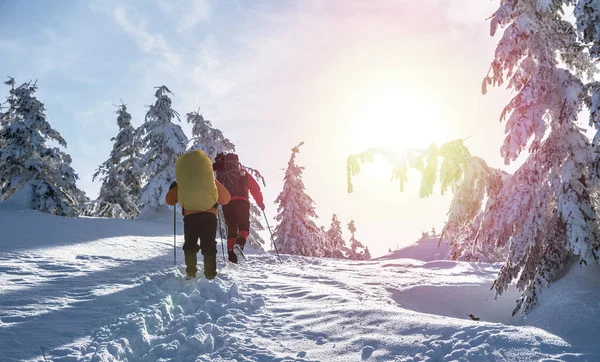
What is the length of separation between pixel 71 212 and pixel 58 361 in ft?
68.2

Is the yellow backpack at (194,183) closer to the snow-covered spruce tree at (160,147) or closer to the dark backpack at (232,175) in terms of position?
the dark backpack at (232,175)

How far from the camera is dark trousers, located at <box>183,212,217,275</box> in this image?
21.4 feet

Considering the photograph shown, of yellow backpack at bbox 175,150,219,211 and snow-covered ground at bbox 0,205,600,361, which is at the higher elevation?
yellow backpack at bbox 175,150,219,211

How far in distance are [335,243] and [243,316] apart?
24927 mm

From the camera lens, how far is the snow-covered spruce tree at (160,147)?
20281mm

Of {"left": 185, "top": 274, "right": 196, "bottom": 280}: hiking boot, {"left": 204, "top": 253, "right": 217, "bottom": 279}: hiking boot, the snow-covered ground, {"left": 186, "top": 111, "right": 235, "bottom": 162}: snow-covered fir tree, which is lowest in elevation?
the snow-covered ground

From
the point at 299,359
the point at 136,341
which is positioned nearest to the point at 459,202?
the point at 299,359

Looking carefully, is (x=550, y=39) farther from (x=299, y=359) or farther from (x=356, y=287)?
(x=299, y=359)

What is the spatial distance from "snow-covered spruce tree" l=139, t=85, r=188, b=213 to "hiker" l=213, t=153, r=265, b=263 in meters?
11.9

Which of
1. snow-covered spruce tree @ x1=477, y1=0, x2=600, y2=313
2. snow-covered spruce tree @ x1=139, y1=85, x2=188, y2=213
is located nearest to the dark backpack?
snow-covered spruce tree @ x1=477, y1=0, x2=600, y2=313

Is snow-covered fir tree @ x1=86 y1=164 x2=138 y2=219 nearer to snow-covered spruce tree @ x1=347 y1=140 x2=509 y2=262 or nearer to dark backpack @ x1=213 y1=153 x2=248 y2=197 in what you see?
dark backpack @ x1=213 y1=153 x2=248 y2=197

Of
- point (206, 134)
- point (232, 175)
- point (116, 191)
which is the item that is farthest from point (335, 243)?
point (232, 175)

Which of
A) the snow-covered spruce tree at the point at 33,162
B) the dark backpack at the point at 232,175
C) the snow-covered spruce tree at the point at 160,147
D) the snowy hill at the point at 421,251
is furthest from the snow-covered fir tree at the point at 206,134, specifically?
the snowy hill at the point at 421,251

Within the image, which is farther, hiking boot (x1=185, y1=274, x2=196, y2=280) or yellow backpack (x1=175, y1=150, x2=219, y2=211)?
yellow backpack (x1=175, y1=150, x2=219, y2=211)
